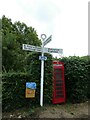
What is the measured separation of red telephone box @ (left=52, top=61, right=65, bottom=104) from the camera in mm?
6672

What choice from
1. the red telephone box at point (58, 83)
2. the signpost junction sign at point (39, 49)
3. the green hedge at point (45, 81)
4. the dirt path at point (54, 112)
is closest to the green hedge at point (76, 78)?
the green hedge at point (45, 81)

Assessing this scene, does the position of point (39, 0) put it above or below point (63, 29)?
above

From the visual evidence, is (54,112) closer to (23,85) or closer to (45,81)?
(45,81)

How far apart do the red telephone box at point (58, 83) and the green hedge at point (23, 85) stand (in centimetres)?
21

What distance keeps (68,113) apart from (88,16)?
6.20 m

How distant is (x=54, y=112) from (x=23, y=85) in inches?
48.9

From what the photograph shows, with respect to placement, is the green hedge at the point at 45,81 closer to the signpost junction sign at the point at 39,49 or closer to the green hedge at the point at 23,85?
the green hedge at the point at 23,85

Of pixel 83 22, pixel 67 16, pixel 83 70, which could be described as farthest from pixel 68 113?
pixel 83 22

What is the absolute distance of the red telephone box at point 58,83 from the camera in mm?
6672

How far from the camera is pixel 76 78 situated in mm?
6977

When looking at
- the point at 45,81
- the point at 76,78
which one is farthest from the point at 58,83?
the point at 76,78

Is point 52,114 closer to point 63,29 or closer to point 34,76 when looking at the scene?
point 34,76

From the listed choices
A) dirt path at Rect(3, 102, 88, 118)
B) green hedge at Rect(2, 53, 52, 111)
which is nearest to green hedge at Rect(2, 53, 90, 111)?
green hedge at Rect(2, 53, 52, 111)

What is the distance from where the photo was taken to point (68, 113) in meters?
5.78
